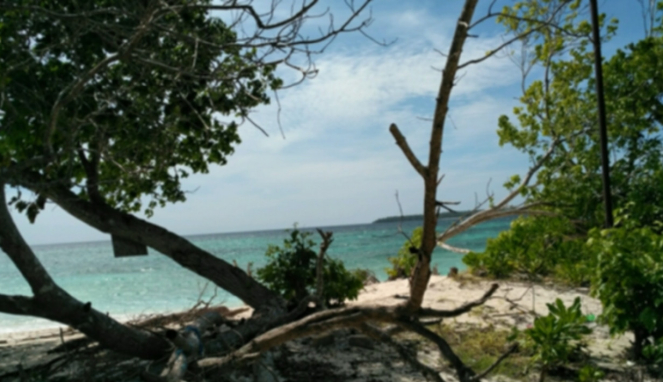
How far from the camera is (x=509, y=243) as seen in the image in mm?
10070

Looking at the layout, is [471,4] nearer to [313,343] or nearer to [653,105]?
[313,343]

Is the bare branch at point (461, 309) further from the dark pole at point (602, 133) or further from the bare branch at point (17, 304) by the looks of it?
the dark pole at point (602, 133)

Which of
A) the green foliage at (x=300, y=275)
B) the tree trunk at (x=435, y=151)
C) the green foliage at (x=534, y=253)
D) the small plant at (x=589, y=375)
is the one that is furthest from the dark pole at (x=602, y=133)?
the tree trunk at (x=435, y=151)

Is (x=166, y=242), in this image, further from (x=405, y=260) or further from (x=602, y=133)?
(x=405, y=260)

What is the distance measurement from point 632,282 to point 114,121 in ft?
17.5

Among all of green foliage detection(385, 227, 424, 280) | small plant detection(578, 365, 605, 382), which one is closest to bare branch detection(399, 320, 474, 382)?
small plant detection(578, 365, 605, 382)

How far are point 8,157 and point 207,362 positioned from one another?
10.3 ft

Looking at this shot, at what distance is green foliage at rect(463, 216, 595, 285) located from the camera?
356 inches

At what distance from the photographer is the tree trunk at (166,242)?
21.9 ft

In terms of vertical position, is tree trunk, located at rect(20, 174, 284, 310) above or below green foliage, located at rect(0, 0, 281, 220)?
below

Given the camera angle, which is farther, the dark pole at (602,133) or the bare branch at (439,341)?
the dark pole at (602,133)

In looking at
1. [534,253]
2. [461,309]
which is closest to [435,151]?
[461,309]

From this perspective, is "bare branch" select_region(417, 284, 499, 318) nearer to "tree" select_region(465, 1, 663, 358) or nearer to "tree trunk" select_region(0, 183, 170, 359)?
"tree trunk" select_region(0, 183, 170, 359)

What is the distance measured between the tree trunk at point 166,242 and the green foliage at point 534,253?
4.85m
